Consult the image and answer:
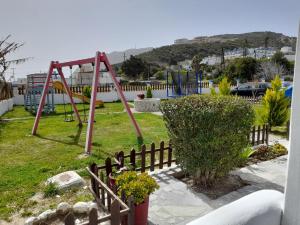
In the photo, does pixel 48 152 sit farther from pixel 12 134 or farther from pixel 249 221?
pixel 249 221

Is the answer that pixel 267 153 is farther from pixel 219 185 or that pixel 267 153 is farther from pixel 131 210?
pixel 131 210

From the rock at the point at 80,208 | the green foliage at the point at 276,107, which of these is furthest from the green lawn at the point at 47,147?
the green foliage at the point at 276,107

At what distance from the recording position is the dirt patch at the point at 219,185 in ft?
14.5

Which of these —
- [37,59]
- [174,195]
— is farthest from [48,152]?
[37,59]

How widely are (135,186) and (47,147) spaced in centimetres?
546

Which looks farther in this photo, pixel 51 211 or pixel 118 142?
pixel 118 142

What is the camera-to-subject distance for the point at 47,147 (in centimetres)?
777

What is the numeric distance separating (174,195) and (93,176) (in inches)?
56.8

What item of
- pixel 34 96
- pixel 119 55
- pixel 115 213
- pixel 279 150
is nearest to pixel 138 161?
pixel 115 213

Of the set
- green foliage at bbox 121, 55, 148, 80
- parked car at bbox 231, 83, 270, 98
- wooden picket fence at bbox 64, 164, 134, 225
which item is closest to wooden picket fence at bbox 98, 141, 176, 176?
wooden picket fence at bbox 64, 164, 134, 225

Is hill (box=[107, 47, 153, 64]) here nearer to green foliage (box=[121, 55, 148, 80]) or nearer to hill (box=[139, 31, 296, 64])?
hill (box=[139, 31, 296, 64])

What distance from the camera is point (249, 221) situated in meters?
2.22

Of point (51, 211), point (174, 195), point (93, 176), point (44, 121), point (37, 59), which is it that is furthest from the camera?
point (37, 59)

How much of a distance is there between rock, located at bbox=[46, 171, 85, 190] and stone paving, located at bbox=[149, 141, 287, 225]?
152 cm
